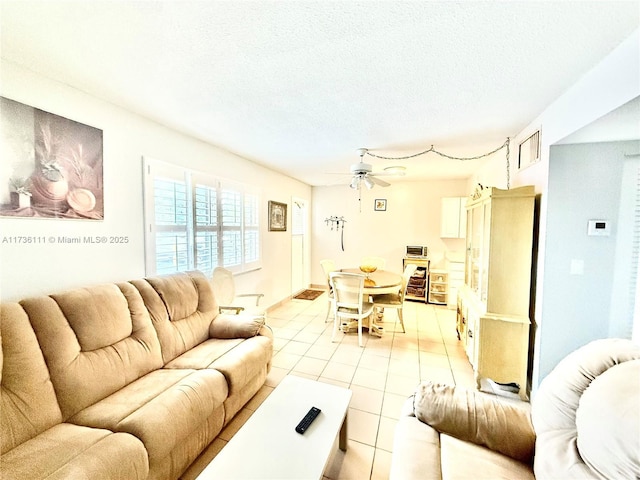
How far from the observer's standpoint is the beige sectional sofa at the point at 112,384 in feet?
3.73

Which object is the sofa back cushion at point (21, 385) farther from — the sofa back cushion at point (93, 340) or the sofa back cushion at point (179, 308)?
the sofa back cushion at point (179, 308)

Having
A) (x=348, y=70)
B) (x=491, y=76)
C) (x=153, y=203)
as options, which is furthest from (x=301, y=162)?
(x=491, y=76)

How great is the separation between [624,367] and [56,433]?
7.86ft

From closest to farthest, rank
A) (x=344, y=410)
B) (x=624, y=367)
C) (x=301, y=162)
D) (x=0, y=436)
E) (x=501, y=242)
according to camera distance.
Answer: (x=624, y=367) → (x=0, y=436) → (x=344, y=410) → (x=501, y=242) → (x=301, y=162)

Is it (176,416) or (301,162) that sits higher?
(301,162)

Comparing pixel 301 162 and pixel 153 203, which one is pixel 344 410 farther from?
pixel 301 162

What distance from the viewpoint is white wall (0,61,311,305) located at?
61.3 inches

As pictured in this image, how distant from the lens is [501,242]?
2.24 meters

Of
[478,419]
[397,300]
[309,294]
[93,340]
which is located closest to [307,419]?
[478,419]

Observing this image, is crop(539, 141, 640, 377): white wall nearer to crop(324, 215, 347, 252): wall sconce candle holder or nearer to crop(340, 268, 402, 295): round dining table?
crop(340, 268, 402, 295): round dining table

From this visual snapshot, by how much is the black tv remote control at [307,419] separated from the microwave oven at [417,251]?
4.15 m

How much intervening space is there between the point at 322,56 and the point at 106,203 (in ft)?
6.24

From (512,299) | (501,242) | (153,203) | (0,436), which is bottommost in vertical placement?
(0,436)

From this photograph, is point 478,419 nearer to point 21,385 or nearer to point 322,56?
point 322,56
